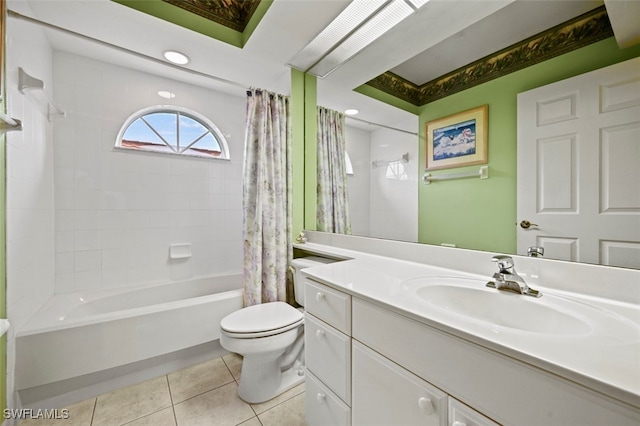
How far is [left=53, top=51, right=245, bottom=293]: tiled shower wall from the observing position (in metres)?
1.94

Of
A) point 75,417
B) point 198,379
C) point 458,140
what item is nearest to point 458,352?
point 458,140

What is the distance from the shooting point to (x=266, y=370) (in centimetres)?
151

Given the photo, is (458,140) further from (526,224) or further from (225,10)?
(225,10)

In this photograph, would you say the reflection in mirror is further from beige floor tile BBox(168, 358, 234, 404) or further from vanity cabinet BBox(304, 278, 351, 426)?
beige floor tile BBox(168, 358, 234, 404)

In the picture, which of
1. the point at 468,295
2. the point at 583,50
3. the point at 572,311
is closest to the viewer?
the point at 572,311

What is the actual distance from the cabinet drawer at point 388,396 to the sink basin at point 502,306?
0.76ft

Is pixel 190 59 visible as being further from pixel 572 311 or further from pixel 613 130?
pixel 572 311

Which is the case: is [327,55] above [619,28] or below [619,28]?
above

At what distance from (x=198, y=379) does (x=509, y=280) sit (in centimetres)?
188

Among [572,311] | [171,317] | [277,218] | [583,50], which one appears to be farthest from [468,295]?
[171,317]

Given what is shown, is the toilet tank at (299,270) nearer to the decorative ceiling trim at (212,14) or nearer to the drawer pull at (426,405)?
the drawer pull at (426,405)

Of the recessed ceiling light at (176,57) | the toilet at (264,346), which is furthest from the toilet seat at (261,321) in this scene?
the recessed ceiling light at (176,57)

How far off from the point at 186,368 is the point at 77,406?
0.56 meters

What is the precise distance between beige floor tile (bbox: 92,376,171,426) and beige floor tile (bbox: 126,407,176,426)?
3 cm
